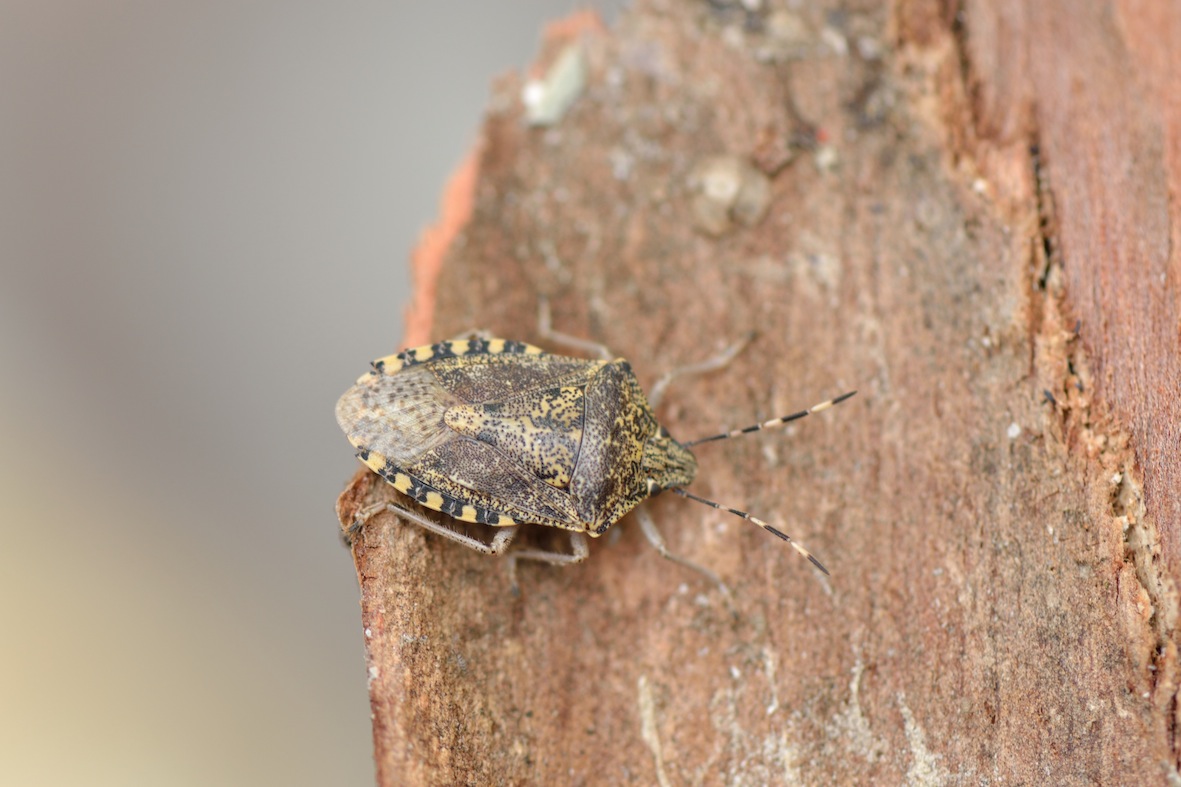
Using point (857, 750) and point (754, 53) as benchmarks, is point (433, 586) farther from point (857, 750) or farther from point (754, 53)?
point (754, 53)

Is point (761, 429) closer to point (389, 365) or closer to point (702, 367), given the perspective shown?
point (702, 367)

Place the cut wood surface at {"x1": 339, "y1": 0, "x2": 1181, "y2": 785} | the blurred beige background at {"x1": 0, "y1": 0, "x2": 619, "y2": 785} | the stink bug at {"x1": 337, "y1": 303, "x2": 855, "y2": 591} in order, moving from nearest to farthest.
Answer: the cut wood surface at {"x1": 339, "y1": 0, "x2": 1181, "y2": 785} < the stink bug at {"x1": 337, "y1": 303, "x2": 855, "y2": 591} < the blurred beige background at {"x1": 0, "y1": 0, "x2": 619, "y2": 785}

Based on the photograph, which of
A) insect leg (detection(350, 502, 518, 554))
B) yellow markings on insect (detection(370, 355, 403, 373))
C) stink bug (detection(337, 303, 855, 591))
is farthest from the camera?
yellow markings on insect (detection(370, 355, 403, 373))

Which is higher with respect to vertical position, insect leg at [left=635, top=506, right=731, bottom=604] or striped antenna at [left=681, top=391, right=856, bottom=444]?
striped antenna at [left=681, top=391, right=856, bottom=444]

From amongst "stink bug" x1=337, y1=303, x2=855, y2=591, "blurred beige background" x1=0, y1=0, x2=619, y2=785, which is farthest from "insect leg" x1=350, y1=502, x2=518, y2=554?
"blurred beige background" x1=0, y1=0, x2=619, y2=785

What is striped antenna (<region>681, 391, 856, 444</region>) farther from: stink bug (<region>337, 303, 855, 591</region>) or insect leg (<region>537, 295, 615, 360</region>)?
insect leg (<region>537, 295, 615, 360</region>)

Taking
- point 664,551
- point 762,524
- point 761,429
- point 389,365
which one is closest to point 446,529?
point 389,365

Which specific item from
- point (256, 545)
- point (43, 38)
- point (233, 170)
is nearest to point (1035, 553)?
point (256, 545)
